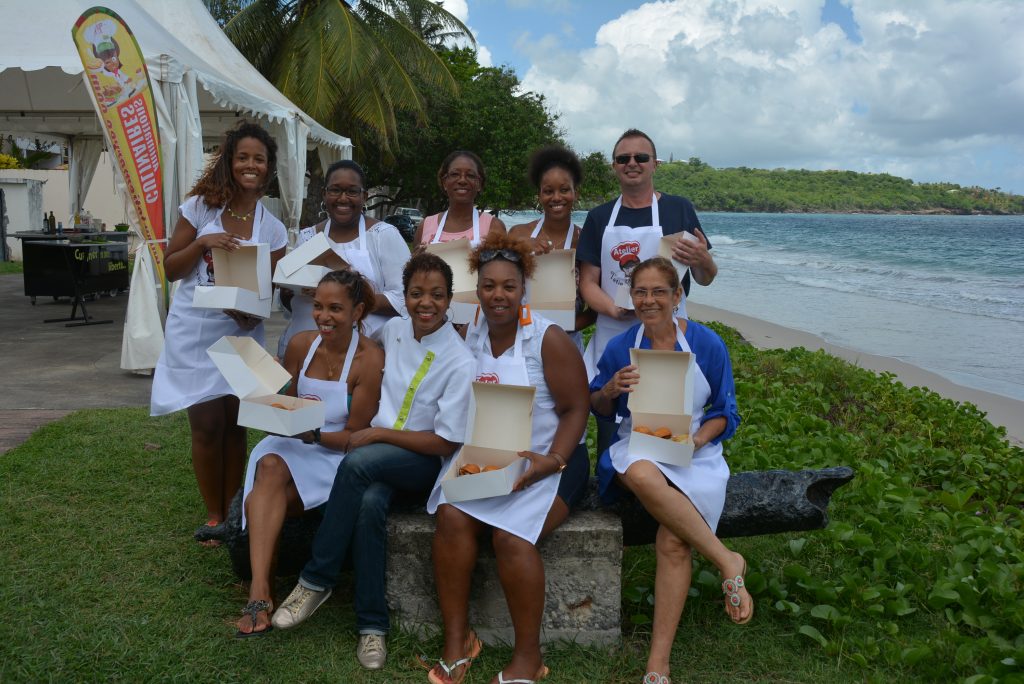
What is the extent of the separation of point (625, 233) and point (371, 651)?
205 cm

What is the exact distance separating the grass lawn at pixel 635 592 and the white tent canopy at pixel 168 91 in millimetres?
3859

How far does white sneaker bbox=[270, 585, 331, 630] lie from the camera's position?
3.14m

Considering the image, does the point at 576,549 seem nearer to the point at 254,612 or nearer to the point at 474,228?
the point at 254,612

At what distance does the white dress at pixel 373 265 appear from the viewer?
159 inches

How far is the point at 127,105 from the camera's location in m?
7.33

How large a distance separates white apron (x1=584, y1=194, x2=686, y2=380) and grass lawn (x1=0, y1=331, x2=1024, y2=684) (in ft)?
3.69

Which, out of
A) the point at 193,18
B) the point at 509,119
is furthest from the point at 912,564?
the point at 509,119

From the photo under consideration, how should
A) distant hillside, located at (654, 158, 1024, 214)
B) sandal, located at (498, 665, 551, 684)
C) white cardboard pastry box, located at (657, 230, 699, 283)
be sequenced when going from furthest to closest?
distant hillside, located at (654, 158, 1024, 214) → white cardboard pastry box, located at (657, 230, 699, 283) → sandal, located at (498, 665, 551, 684)

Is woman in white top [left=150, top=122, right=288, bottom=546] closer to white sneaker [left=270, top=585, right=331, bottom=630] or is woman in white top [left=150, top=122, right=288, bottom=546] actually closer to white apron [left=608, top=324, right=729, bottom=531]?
white sneaker [left=270, top=585, right=331, bottom=630]

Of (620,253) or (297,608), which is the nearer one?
(297,608)

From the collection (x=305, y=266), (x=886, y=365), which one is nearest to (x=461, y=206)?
(x=305, y=266)

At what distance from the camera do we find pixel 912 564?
151 inches

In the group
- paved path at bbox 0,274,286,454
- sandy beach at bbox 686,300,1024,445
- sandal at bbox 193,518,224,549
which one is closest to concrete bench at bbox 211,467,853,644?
sandal at bbox 193,518,224,549

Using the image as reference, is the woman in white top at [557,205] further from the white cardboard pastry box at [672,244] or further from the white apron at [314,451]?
the white apron at [314,451]
